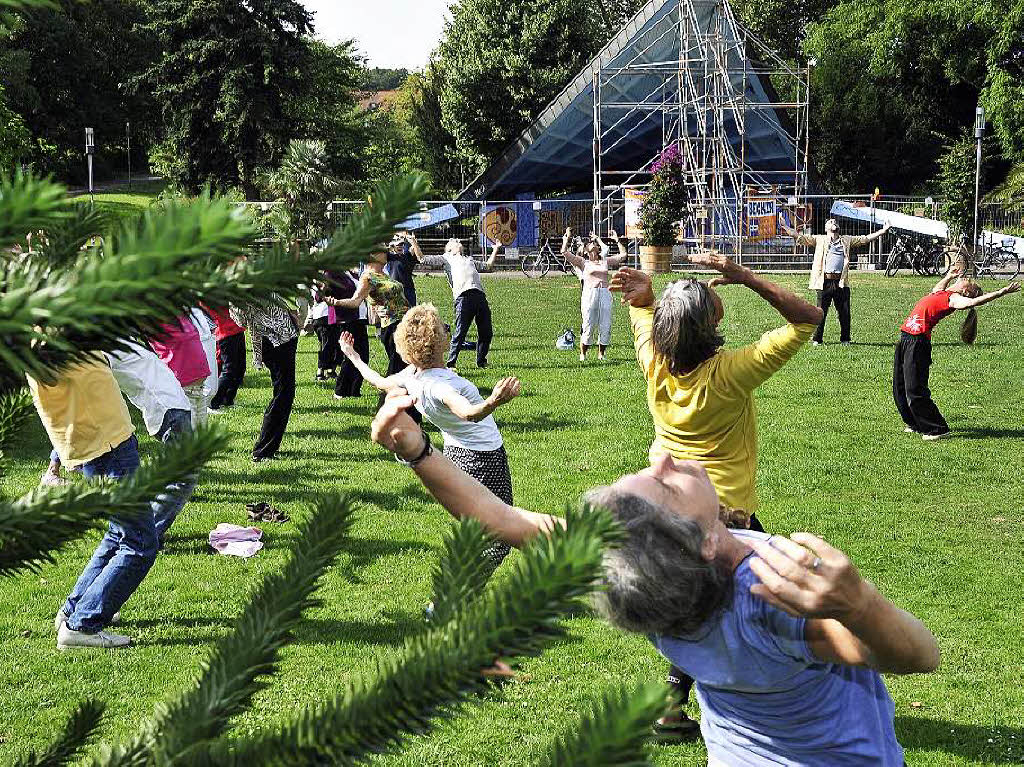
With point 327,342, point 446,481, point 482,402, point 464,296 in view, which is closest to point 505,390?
point 482,402

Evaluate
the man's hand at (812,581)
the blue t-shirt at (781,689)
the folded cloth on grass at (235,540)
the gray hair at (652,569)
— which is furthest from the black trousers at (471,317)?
the man's hand at (812,581)

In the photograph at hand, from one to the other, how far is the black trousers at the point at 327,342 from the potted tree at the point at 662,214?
57.2 ft

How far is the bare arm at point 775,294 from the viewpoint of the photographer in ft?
16.6

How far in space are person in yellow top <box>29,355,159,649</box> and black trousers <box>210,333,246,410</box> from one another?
23.5 ft

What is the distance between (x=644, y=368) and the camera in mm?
5680

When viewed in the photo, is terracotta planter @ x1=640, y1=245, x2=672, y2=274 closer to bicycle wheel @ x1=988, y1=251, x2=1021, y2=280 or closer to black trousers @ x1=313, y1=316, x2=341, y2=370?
bicycle wheel @ x1=988, y1=251, x2=1021, y2=280

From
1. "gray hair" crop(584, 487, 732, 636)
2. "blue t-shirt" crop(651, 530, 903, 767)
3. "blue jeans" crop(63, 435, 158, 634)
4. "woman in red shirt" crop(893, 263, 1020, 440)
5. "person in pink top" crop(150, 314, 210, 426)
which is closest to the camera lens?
"gray hair" crop(584, 487, 732, 636)

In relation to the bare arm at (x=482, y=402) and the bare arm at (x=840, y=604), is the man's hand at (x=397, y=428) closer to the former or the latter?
the bare arm at (x=840, y=604)

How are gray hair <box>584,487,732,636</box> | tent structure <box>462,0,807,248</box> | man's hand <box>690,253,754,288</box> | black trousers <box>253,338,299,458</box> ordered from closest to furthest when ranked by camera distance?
gray hair <box>584,487,732,636</box> → man's hand <box>690,253,754,288</box> → black trousers <box>253,338,299,458</box> → tent structure <box>462,0,807,248</box>

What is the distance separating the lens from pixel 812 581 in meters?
1.99

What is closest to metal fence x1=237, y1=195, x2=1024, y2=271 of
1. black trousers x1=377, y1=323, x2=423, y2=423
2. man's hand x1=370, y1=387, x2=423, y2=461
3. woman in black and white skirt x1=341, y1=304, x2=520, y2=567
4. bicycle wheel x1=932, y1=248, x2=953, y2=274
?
bicycle wheel x1=932, y1=248, x2=953, y2=274

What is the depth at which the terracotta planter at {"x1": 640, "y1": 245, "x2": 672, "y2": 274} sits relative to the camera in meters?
32.3

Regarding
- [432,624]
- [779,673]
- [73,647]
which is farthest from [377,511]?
[432,624]

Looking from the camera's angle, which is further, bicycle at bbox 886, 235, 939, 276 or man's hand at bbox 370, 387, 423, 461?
bicycle at bbox 886, 235, 939, 276
